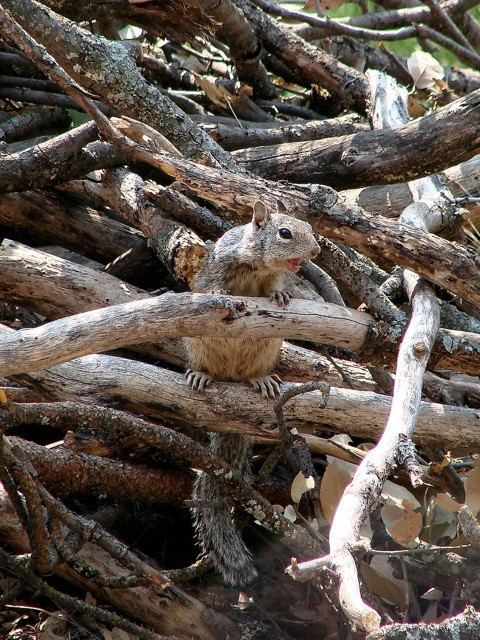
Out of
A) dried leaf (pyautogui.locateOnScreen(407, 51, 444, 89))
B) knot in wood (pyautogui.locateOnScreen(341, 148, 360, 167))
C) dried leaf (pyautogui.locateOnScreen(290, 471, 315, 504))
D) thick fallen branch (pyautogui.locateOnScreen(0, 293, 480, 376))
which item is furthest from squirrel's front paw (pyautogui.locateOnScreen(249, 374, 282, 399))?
dried leaf (pyautogui.locateOnScreen(407, 51, 444, 89))

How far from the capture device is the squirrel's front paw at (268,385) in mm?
3551

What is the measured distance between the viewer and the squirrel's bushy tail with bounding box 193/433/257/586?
3.28 metres

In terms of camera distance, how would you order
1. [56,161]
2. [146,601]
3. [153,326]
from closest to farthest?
[153,326], [146,601], [56,161]

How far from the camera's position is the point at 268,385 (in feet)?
11.8

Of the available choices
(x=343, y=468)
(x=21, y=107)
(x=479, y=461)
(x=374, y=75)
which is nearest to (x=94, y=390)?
(x=343, y=468)

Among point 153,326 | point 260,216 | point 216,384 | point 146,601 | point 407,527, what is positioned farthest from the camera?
point 260,216

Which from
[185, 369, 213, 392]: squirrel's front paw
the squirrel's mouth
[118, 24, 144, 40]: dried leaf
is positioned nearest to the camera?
[185, 369, 213, 392]: squirrel's front paw

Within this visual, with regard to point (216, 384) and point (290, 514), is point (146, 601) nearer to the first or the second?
point (290, 514)

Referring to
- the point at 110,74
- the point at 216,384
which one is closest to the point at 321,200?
the point at 216,384

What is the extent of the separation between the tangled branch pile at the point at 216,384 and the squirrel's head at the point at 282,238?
0.35ft

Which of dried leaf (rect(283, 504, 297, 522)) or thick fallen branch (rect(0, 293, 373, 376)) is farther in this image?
dried leaf (rect(283, 504, 297, 522))

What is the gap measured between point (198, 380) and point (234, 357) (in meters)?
0.30

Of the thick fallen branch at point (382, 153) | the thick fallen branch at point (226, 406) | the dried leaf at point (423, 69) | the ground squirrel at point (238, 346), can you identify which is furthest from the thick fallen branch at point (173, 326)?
the dried leaf at point (423, 69)

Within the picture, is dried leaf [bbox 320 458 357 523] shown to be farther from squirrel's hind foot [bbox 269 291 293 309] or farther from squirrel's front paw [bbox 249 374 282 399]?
squirrel's hind foot [bbox 269 291 293 309]
